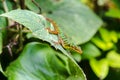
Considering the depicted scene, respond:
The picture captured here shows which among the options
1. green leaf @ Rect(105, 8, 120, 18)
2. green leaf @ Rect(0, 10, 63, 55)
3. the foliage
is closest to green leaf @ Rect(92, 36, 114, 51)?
the foliage

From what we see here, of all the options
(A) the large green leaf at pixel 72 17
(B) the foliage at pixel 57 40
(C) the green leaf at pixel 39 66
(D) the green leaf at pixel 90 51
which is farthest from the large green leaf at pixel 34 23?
(D) the green leaf at pixel 90 51

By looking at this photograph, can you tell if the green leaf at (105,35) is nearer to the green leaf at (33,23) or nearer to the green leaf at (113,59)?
the green leaf at (113,59)

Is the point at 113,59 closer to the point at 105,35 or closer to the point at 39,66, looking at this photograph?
the point at 105,35

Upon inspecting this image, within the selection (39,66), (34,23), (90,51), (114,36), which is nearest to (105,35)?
(114,36)

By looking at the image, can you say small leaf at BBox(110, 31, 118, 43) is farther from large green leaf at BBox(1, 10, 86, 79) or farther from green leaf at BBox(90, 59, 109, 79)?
large green leaf at BBox(1, 10, 86, 79)

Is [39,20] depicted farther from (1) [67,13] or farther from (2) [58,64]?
(1) [67,13]
